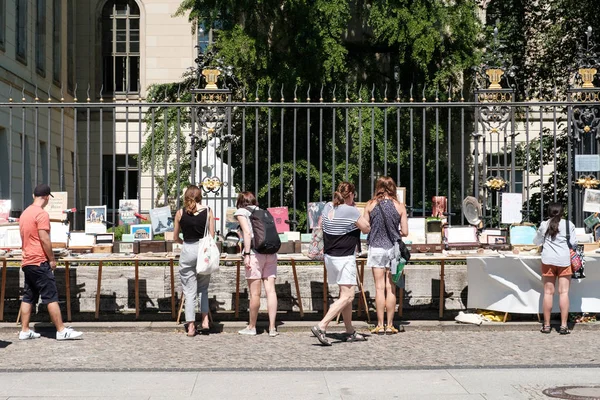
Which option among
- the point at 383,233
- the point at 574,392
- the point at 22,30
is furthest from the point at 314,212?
the point at 22,30

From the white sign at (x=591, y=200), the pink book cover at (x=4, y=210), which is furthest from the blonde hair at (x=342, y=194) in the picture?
the pink book cover at (x=4, y=210)

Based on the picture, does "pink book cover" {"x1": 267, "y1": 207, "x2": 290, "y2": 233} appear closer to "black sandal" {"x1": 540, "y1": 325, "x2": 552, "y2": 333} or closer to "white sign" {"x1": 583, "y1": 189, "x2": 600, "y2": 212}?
"black sandal" {"x1": 540, "y1": 325, "x2": 552, "y2": 333}

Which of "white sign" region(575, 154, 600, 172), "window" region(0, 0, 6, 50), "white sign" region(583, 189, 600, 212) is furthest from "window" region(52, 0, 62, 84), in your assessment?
"white sign" region(583, 189, 600, 212)

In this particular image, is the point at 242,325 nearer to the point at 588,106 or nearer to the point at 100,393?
the point at 100,393

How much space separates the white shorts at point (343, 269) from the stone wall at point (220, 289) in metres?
1.72

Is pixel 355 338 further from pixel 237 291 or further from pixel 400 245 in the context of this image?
pixel 237 291

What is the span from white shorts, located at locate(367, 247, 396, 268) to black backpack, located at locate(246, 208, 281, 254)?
3.72ft

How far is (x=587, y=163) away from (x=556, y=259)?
2.63 meters

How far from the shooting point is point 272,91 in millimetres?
25359

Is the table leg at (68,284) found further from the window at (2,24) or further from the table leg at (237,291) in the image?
the window at (2,24)

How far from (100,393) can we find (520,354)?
14.8ft

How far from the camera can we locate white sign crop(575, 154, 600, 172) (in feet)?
46.6

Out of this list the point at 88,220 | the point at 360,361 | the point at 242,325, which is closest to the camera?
the point at 360,361

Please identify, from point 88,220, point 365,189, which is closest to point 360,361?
point 88,220
